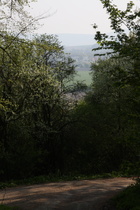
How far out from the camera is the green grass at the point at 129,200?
813 cm

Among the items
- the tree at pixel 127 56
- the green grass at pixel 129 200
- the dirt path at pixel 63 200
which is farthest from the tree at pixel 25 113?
the green grass at pixel 129 200

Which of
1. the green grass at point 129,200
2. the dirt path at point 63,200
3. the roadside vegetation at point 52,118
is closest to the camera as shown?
the green grass at point 129,200

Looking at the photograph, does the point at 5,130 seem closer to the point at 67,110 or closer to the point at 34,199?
the point at 67,110

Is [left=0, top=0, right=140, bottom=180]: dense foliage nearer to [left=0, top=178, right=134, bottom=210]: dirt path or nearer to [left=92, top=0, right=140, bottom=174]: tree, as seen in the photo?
[left=92, top=0, right=140, bottom=174]: tree

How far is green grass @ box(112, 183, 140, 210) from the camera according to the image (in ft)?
26.7

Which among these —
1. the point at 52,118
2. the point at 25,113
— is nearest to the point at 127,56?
the point at 25,113

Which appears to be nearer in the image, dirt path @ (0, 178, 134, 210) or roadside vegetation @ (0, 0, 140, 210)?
dirt path @ (0, 178, 134, 210)

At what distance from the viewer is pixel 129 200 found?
28.1 ft

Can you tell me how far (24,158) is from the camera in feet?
64.4

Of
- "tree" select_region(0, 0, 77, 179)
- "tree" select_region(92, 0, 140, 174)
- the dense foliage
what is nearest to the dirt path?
"tree" select_region(92, 0, 140, 174)

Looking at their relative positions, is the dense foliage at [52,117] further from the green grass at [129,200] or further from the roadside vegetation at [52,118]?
the green grass at [129,200]

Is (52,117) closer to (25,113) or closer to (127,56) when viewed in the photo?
(25,113)

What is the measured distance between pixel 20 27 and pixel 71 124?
15.4 m

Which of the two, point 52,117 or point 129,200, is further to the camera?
point 52,117
